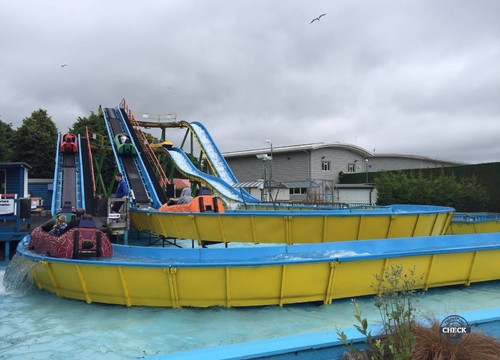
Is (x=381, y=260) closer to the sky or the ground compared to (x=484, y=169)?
closer to the ground

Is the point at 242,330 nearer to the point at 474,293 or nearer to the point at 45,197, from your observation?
the point at 474,293

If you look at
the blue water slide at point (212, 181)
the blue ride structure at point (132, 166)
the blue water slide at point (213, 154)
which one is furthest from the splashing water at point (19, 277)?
the blue water slide at point (213, 154)

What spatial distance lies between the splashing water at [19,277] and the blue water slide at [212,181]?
36.6 ft

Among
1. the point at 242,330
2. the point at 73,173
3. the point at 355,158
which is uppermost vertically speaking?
Result: the point at 355,158

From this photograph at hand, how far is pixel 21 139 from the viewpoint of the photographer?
39.6 m

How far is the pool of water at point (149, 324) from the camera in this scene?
18.0 ft

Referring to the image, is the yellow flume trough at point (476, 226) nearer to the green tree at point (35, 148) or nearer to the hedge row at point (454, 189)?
the hedge row at point (454, 189)

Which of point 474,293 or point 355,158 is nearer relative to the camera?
point 474,293

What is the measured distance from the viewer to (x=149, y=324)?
20.7 ft

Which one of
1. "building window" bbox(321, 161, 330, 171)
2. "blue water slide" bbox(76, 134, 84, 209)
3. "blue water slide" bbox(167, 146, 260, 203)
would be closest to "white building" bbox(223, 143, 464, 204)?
"building window" bbox(321, 161, 330, 171)

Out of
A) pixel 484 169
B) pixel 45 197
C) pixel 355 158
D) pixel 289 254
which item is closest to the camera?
pixel 289 254

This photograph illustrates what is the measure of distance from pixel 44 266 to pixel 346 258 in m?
5.82

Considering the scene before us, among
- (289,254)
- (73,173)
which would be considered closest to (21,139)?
(73,173)

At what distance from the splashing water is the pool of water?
60 centimetres
